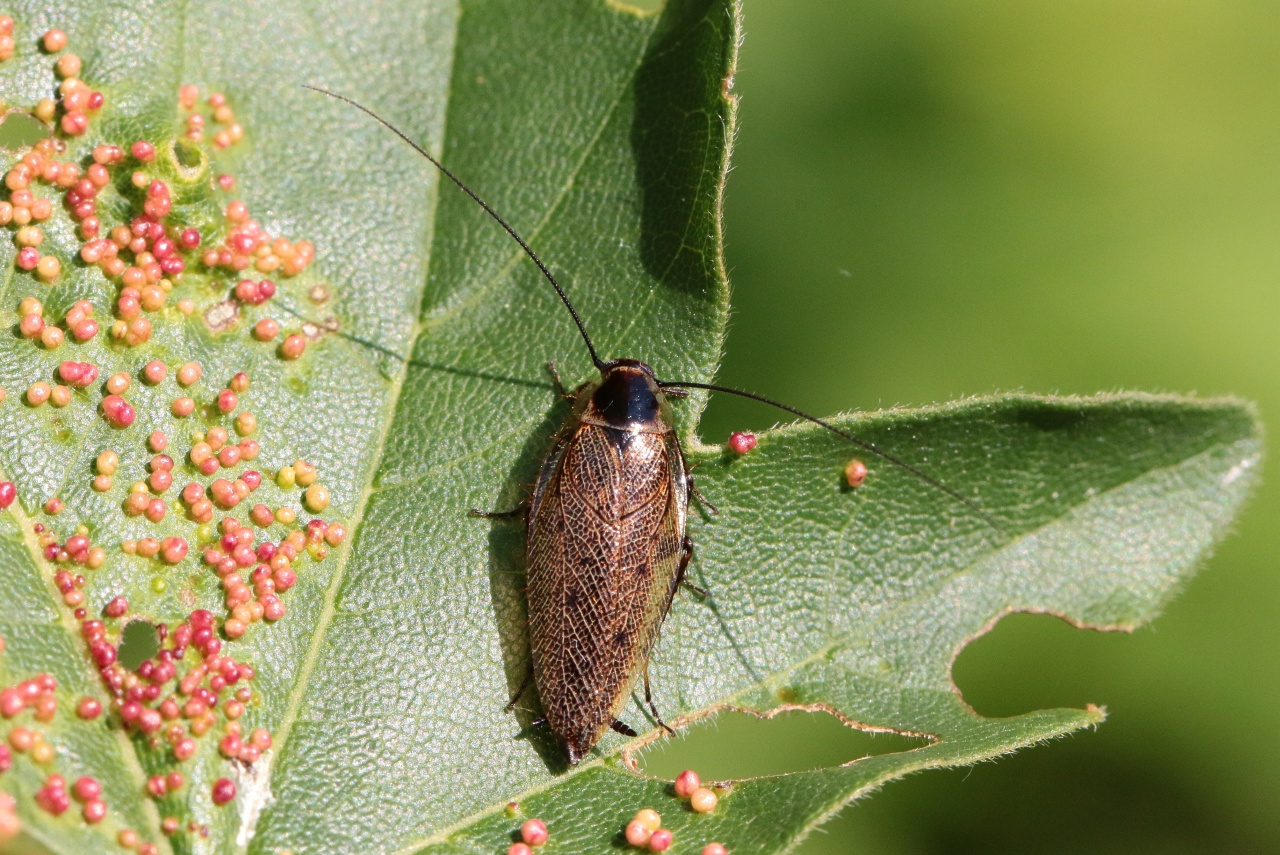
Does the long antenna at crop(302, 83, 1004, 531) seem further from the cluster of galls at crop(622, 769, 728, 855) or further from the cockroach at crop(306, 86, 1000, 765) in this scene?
the cluster of galls at crop(622, 769, 728, 855)

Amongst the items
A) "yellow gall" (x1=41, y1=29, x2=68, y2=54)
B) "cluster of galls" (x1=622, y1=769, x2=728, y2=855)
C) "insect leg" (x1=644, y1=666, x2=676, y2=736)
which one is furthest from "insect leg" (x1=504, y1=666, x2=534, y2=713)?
"yellow gall" (x1=41, y1=29, x2=68, y2=54)

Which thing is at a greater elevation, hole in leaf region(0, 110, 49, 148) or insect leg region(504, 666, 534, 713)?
hole in leaf region(0, 110, 49, 148)

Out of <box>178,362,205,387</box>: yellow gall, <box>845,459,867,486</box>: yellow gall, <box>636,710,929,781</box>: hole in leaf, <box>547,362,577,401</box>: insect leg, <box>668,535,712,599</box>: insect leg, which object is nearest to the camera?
<box>178,362,205,387</box>: yellow gall

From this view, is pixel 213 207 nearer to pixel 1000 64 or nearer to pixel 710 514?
pixel 710 514

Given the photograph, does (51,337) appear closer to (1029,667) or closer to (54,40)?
(54,40)

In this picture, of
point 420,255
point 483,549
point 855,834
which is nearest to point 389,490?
point 483,549

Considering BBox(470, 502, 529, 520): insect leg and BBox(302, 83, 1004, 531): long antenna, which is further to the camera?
BBox(470, 502, 529, 520): insect leg

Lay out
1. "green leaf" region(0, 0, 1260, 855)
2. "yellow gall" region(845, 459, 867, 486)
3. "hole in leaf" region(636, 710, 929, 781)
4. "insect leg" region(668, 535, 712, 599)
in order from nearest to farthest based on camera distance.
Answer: "green leaf" region(0, 0, 1260, 855) → "yellow gall" region(845, 459, 867, 486) → "insect leg" region(668, 535, 712, 599) → "hole in leaf" region(636, 710, 929, 781)

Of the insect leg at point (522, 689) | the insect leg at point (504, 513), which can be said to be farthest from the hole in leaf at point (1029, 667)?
the insect leg at point (504, 513)
